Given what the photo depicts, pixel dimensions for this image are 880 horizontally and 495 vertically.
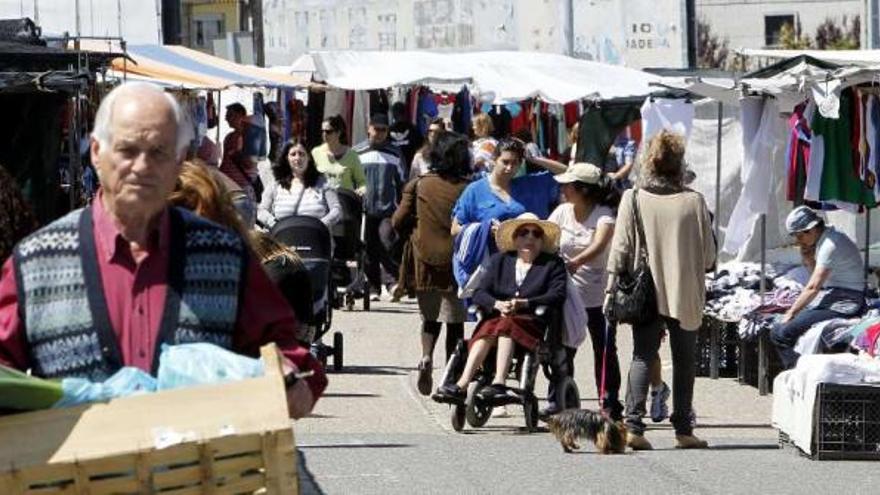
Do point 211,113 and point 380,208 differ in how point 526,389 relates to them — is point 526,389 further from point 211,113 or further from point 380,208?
point 211,113

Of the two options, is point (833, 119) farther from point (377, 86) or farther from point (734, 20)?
point (734, 20)

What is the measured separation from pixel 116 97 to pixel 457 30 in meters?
51.2

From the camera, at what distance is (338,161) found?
22438 millimetres

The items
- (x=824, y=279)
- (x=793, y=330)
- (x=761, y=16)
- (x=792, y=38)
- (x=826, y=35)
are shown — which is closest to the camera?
(x=824, y=279)

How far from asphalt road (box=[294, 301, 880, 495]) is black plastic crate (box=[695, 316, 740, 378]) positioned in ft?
1.28

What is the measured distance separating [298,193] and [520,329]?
5.42 metres

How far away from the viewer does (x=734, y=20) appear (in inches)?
2859

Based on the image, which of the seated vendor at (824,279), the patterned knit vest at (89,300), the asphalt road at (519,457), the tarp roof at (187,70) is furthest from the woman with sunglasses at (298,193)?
the patterned knit vest at (89,300)

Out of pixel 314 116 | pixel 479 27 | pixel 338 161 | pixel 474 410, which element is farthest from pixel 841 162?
pixel 479 27

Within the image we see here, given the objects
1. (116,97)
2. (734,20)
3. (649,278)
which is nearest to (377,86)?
(649,278)

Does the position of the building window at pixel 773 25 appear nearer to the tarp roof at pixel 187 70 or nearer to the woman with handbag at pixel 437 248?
the tarp roof at pixel 187 70

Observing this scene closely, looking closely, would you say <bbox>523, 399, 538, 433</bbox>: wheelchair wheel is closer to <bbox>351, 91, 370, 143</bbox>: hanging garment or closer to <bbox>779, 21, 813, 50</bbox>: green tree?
<bbox>351, 91, 370, 143</bbox>: hanging garment

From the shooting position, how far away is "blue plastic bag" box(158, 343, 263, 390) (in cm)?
480

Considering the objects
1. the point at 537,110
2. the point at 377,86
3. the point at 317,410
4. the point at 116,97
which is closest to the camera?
the point at 116,97
